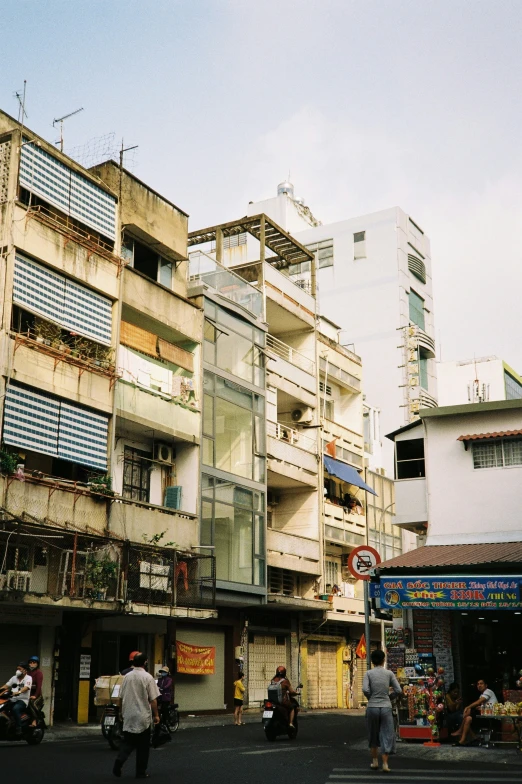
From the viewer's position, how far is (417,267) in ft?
184

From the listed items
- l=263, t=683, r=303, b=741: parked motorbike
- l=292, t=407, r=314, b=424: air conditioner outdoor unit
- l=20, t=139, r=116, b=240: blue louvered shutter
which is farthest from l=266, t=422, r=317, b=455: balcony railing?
l=263, t=683, r=303, b=741: parked motorbike

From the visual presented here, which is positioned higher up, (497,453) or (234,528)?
(497,453)

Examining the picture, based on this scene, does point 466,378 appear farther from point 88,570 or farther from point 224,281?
point 88,570

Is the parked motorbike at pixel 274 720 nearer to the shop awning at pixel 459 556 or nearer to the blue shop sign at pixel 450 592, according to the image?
the blue shop sign at pixel 450 592

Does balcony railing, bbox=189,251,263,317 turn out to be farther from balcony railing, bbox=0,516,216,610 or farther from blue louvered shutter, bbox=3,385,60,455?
blue louvered shutter, bbox=3,385,60,455

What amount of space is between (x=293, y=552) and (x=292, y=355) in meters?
8.61

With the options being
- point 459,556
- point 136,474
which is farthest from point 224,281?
point 459,556

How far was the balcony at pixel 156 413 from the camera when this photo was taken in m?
27.1

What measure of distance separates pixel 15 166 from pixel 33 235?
1845mm

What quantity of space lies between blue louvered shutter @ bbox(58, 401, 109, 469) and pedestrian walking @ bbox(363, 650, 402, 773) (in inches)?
513

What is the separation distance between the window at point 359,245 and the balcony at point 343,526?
1885 cm

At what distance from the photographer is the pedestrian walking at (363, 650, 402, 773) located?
13.0 meters

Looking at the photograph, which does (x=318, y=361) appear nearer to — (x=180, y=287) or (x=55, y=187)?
(x=180, y=287)

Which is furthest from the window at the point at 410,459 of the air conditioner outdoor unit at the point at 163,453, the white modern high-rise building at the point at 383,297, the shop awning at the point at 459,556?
the white modern high-rise building at the point at 383,297
